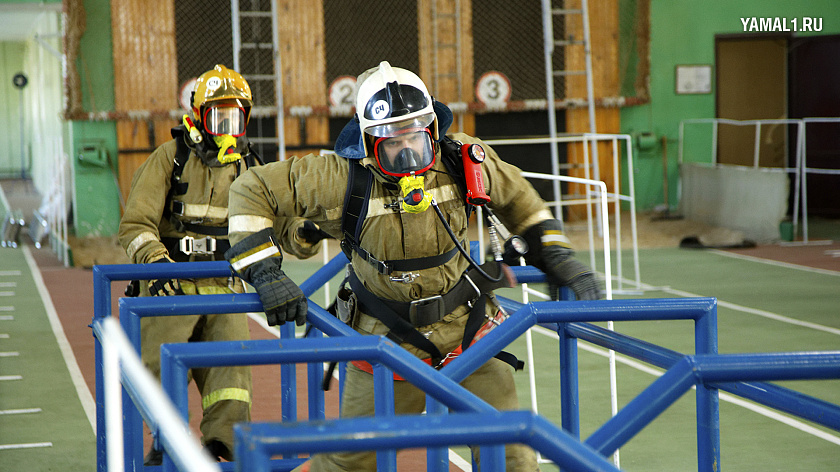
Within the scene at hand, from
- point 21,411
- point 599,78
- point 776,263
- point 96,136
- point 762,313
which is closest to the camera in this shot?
point 21,411

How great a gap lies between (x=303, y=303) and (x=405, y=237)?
51 centimetres

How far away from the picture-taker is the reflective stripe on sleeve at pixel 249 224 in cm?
337

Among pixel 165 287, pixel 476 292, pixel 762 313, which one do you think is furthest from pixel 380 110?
pixel 762 313

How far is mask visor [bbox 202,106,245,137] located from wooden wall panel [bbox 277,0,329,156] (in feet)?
32.8

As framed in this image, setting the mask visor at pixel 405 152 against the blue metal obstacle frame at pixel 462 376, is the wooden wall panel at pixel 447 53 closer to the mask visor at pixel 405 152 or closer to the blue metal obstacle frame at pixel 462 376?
the mask visor at pixel 405 152

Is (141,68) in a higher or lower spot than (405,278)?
higher

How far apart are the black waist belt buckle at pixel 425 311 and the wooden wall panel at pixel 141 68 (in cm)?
1157

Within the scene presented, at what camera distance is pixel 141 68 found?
564 inches

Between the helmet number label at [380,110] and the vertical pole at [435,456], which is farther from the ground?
the helmet number label at [380,110]

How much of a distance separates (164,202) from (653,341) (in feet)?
15.4

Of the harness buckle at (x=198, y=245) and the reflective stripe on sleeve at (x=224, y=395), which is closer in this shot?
the reflective stripe on sleeve at (x=224, y=395)

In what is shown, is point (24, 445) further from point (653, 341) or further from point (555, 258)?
point (653, 341)

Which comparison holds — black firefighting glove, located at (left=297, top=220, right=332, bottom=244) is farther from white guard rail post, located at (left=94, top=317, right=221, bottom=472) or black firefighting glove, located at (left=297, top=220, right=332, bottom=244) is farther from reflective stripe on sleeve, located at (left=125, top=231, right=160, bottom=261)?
reflective stripe on sleeve, located at (left=125, top=231, right=160, bottom=261)

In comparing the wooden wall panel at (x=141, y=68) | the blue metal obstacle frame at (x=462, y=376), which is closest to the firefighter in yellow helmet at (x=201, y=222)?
the blue metal obstacle frame at (x=462, y=376)
